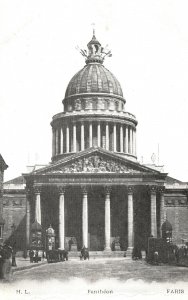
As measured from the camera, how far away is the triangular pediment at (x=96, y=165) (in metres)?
78.2

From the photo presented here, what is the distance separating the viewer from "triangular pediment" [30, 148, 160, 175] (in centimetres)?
7819

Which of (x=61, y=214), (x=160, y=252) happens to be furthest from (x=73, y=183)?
(x=160, y=252)

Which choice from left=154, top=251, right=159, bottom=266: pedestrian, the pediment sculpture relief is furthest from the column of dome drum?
left=154, top=251, right=159, bottom=266: pedestrian

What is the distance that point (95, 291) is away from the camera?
1171 inches

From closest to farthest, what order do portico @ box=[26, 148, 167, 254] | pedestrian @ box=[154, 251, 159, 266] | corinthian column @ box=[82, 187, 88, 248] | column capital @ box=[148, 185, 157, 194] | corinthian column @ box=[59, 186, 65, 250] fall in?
pedestrian @ box=[154, 251, 159, 266]
corinthian column @ box=[82, 187, 88, 248]
corinthian column @ box=[59, 186, 65, 250]
portico @ box=[26, 148, 167, 254]
column capital @ box=[148, 185, 157, 194]

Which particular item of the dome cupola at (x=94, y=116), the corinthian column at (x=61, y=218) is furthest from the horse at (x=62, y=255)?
the dome cupola at (x=94, y=116)

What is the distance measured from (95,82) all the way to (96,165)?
26912mm

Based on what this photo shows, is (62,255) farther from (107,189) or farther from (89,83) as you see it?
(89,83)

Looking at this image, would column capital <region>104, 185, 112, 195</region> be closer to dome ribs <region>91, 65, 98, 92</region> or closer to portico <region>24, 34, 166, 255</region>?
portico <region>24, 34, 166, 255</region>

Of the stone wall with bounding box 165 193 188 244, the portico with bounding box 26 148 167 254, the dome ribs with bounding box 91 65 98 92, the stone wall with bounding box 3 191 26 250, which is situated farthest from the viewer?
the dome ribs with bounding box 91 65 98 92

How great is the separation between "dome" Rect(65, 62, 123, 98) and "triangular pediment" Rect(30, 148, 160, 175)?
25061 millimetres

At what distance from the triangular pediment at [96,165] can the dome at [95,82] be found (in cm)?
2506

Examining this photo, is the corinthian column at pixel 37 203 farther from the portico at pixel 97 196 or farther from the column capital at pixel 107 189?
the column capital at pixel 107 189

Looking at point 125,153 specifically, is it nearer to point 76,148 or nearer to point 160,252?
point 76,148
